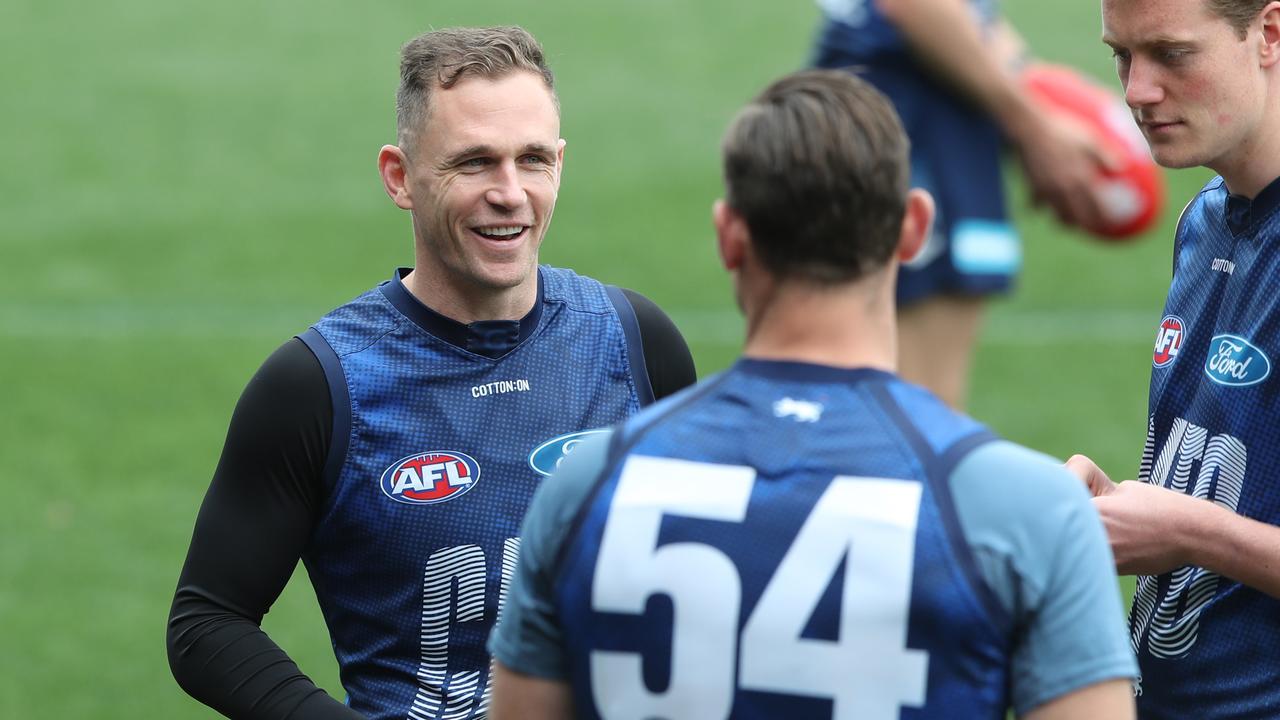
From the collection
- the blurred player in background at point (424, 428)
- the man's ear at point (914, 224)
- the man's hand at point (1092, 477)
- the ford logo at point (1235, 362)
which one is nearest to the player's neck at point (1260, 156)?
the ford logo at point (1235, 362)

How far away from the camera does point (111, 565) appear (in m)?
8.38

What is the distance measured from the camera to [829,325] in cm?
248

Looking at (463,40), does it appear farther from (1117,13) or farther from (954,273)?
(954,273)

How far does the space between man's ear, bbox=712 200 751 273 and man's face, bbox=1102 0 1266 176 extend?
42.0 inches

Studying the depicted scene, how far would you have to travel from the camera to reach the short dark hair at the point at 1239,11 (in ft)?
10.4

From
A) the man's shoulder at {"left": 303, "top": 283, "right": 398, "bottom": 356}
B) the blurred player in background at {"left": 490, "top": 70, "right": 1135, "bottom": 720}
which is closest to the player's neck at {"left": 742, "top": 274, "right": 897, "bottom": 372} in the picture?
the blurred player in background at {"left": 490, "top": 70, "right": 1135, "bottom": 720}

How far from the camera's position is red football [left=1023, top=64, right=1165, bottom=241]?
740cm

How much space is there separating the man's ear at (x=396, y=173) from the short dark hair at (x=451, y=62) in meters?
0.03

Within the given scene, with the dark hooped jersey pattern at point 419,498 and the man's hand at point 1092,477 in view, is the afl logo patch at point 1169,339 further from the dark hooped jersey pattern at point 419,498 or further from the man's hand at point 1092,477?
the dark hooped jersey pattern at point 419,498

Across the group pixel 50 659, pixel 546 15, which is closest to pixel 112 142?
pixel 546 15

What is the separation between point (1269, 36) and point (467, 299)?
5.27ft

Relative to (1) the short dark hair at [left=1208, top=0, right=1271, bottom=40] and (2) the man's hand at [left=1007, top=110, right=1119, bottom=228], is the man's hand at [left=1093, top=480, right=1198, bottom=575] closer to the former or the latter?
Answer: (1) the short dark hair at [left=1208, top=0, right=1271, bottom=40]

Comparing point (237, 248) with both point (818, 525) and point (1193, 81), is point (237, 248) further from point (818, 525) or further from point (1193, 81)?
point (818, 525)

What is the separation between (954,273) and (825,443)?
14.0 feet
